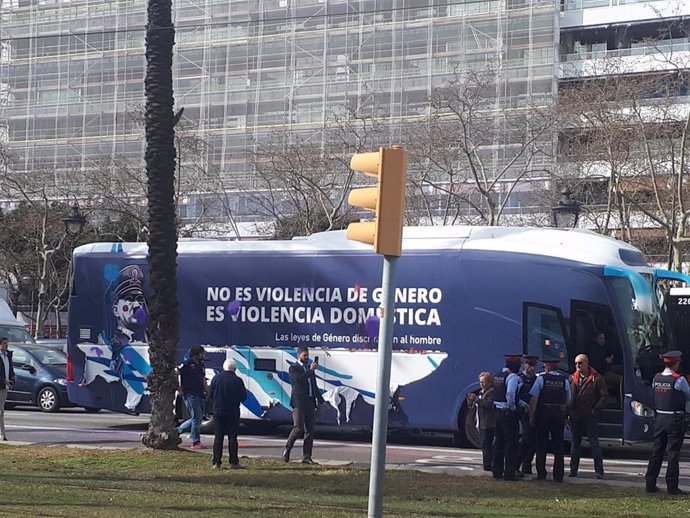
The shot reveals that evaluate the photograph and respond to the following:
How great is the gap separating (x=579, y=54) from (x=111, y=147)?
23.4 m

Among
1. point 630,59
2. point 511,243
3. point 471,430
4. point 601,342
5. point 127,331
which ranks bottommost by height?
point 471,430

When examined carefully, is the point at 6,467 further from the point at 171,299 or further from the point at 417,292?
the point at 417,292

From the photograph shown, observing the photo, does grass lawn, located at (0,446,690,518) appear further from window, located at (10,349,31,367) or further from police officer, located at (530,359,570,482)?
window, located at (10,349,31,367)

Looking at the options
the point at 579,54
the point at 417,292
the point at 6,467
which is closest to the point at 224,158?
the point at 579,54

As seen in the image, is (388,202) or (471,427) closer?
(388,202)

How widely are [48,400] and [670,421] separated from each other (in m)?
17.3

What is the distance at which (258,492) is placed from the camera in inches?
533

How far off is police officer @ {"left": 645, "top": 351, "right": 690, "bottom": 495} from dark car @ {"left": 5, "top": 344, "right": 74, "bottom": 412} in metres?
16.6

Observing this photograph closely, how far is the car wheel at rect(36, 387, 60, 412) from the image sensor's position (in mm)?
27234

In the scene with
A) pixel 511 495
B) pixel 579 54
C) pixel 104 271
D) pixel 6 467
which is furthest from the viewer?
pixel 579 54

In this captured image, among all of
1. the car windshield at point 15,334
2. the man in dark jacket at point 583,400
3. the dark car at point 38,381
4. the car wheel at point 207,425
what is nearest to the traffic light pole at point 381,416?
the man in dark jacket at point 583,400

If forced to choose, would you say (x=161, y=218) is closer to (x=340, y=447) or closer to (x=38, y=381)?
(x=340, y=447)

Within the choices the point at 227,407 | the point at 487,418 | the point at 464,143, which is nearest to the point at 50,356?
the point at 227,407

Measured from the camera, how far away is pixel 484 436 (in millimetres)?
16234
